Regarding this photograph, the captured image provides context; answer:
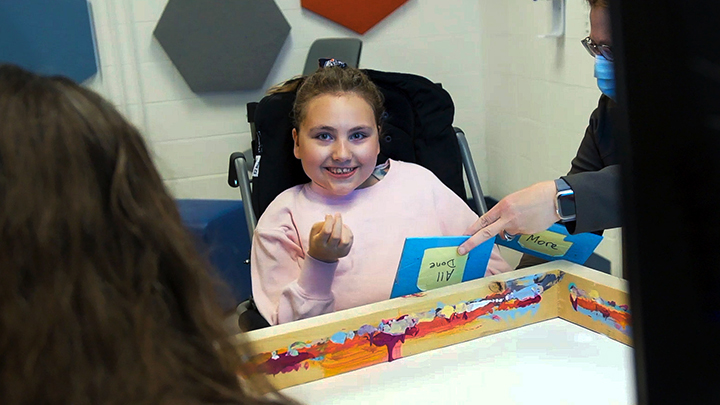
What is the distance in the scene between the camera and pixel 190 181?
9.17 feet

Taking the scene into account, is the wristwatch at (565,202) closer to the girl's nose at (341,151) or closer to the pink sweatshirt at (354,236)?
the pink sweatshirt at (354,236)

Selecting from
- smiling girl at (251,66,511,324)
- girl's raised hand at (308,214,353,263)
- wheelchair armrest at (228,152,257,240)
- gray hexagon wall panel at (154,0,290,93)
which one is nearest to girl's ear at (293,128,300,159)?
smiling girl at (251,66,511,324)

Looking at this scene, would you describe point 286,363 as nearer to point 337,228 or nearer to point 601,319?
point 337,228

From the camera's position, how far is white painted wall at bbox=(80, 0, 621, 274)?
247cm


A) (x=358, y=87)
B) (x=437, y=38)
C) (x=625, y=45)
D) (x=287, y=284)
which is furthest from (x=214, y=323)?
(x=437, y=38)

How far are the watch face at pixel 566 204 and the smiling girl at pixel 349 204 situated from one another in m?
0.32

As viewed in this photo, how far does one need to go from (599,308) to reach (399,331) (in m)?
0.34

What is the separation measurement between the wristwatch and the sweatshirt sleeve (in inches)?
17.6

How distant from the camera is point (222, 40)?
2674 mm

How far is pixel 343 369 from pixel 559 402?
33 cm

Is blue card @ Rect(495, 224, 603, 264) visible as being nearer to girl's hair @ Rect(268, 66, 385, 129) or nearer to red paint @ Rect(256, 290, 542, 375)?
red paint @ Rect(256, 290, 542, 375)

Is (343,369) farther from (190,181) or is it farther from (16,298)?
(190,181)

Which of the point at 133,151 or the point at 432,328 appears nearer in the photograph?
the point at 133,151

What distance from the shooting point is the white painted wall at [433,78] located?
8.09 feet
